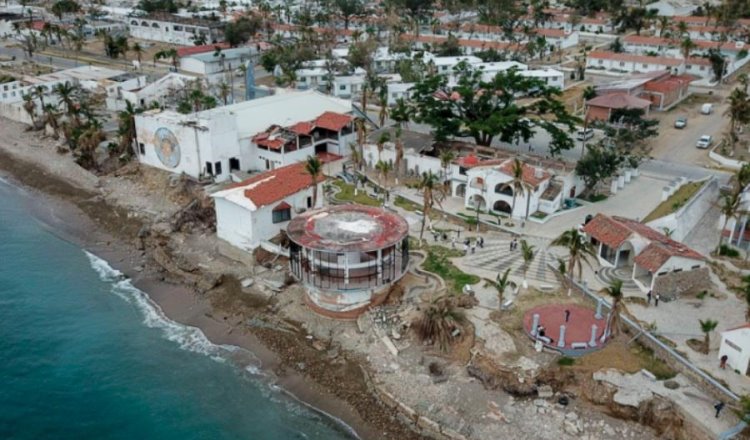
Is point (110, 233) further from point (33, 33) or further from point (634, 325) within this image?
point (33, 33)

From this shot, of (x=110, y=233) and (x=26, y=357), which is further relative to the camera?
(x=110, y=233)

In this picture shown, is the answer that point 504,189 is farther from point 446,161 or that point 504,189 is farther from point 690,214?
point 690,214

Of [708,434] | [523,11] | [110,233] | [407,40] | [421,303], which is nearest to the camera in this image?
[708,434]

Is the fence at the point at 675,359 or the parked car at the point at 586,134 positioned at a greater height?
the parked car at the point at 586,134

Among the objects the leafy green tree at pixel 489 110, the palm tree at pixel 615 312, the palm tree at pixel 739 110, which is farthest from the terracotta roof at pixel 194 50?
the palm tree at pixel 615 312

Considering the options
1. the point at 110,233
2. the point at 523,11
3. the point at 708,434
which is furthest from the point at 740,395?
the point at 523,11

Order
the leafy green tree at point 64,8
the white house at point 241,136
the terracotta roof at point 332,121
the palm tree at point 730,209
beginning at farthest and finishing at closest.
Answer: the leafy green tree at point 64,8
the terracotta roof at point 332,121
the white house at point 241,136
the palm tree at point 730,209

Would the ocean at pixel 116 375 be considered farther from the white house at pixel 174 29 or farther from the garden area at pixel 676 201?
the white house at pixel 174 29

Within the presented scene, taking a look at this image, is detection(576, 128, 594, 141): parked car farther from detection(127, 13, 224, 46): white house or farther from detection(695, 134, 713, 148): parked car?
detection(127, 13, 224, 46): white house
